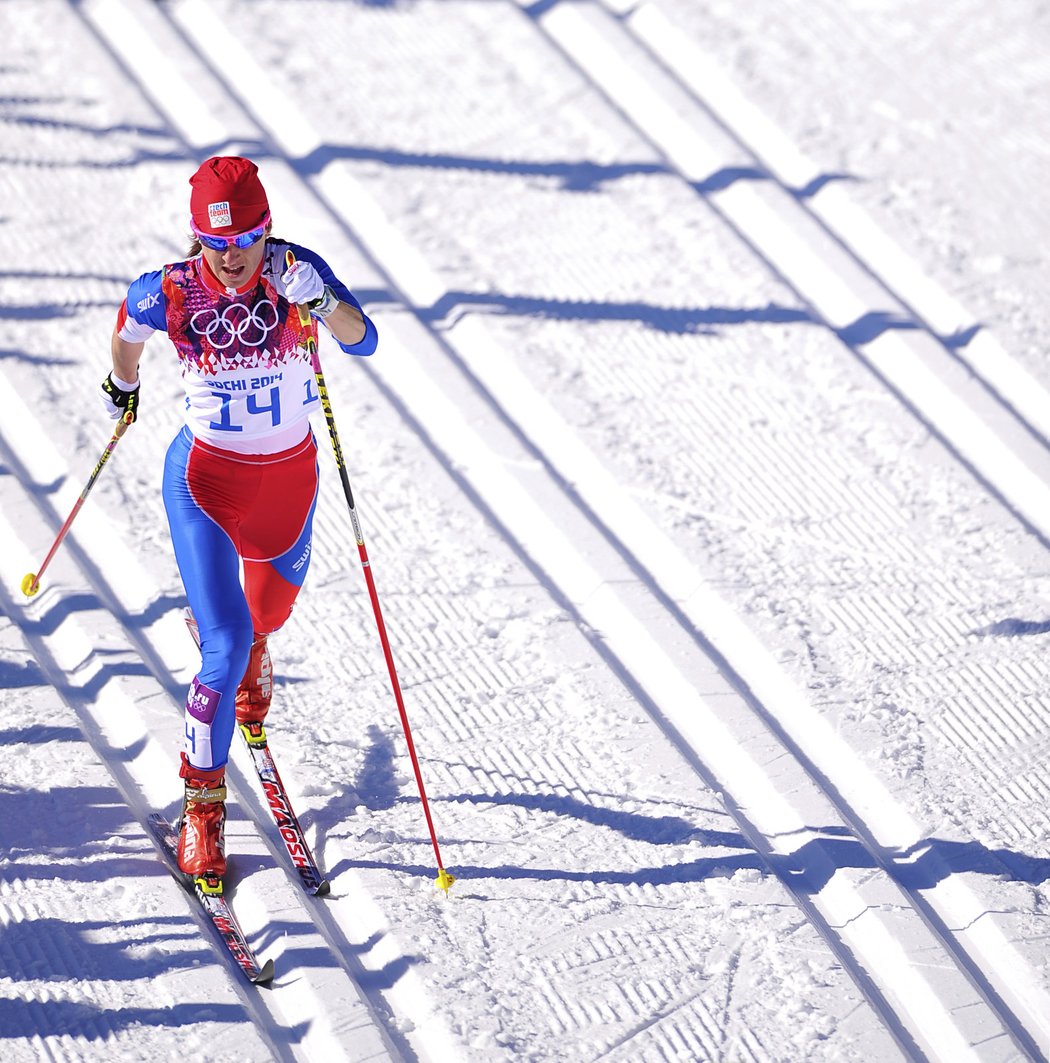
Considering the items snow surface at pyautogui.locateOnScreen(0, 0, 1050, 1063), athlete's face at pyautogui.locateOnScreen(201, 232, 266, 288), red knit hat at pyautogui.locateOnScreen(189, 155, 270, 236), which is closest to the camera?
red knit hat at pyautogui.locateOnScreen(189, 155, 270, 236)

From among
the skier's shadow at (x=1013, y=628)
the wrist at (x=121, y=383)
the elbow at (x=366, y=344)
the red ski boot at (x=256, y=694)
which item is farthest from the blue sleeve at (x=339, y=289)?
the skier's shadow at (x=1013, y=628)

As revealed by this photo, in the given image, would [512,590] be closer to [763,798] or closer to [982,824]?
[763,798]

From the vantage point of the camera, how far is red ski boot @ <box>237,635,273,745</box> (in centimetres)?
456

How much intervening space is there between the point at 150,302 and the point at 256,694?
1.36 metres

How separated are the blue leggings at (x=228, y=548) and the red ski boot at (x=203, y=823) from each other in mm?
67

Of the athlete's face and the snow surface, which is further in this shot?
the snow surface

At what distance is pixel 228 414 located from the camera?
4141mm

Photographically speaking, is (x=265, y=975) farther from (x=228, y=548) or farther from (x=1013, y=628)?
(x=1013, y=628)

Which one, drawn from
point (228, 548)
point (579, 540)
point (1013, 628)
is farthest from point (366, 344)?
point (1013, 628)

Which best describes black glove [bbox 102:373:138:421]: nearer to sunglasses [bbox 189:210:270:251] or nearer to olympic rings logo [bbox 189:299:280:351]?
olympic rings logo [bbox 189:299:280:351]

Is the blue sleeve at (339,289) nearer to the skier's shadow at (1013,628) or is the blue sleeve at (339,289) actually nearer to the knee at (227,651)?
the knee at (227,651)

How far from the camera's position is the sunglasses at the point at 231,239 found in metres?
3.82

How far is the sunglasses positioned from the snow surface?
1868mm

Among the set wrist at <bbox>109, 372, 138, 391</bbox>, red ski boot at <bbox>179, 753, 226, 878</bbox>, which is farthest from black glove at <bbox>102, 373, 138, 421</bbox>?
red ski boot at <bbox>179, 753, 226, 878</bbox>
